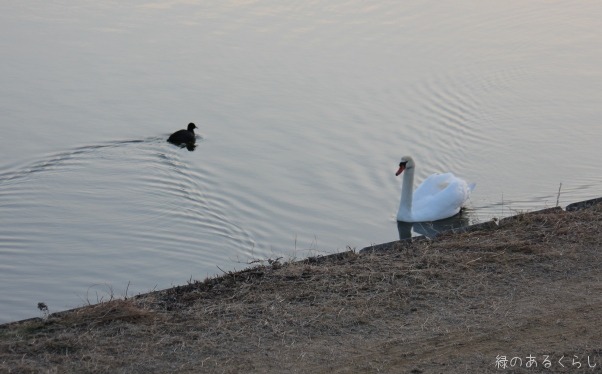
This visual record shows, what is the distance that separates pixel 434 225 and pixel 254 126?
331cm

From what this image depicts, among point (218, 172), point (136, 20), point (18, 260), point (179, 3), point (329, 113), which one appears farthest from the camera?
point (179, 3)

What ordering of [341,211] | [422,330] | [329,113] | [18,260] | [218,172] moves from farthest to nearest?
Answer: [329,113] → [218,172] → [341,211] → [18,260] → [422,330]

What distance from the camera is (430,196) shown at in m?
12.8

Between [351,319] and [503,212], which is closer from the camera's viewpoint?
[351,319]

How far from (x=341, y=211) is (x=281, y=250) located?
1.54 metres

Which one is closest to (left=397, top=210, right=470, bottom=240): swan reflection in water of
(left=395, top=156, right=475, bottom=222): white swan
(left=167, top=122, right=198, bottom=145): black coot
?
(left=395, top=156, right=475, bottom=222): white swan

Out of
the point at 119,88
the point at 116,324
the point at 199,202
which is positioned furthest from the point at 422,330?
the point at 119,88

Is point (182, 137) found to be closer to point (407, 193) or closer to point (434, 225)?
point (407, 193)

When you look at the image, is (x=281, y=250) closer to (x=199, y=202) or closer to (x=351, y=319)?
(x=199, y=202)

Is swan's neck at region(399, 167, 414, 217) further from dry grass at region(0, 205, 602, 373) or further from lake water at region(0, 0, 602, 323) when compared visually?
dry grass at region(0, 205, 602, 373)

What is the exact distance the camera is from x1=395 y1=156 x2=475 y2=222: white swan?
39.9 ft

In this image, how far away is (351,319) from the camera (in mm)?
6570

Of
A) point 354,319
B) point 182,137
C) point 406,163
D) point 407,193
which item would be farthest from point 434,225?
point 354,319

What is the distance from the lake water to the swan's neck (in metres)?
0.23
